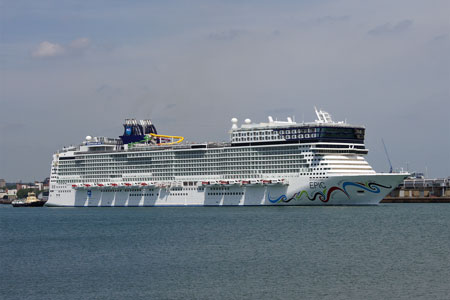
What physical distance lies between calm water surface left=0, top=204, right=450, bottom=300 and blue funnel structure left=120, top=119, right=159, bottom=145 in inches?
1601

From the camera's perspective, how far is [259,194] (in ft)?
277

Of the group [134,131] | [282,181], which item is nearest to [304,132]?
[282,181]

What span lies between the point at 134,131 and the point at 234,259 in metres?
67.1

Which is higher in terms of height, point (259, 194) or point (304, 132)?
point (304, 132)

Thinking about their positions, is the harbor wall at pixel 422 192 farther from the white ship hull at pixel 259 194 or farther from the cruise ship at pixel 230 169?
the white ship hull at pixel 259 194

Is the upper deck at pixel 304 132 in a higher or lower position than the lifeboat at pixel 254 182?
higher

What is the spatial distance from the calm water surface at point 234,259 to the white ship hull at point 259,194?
41.2ft

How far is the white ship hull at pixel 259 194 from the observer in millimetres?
77938

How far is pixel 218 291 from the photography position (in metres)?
32.0

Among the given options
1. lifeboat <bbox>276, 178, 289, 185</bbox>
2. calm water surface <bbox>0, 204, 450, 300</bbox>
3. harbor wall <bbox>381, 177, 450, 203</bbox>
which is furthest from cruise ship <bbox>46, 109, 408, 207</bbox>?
harbor wall <bbox>381, 177, 450, 203</bbox>

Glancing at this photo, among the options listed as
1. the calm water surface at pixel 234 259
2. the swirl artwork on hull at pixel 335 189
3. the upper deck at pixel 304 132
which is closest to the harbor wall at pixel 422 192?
the upper deck at pixel 304 132

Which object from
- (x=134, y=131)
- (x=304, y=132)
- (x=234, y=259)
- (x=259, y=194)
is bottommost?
(x=234, y=259)

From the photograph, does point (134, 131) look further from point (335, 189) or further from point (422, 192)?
point (422, 192)

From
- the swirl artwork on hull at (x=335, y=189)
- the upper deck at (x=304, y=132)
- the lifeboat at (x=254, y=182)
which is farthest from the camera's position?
the lifeboat at (x=254, y=182)
